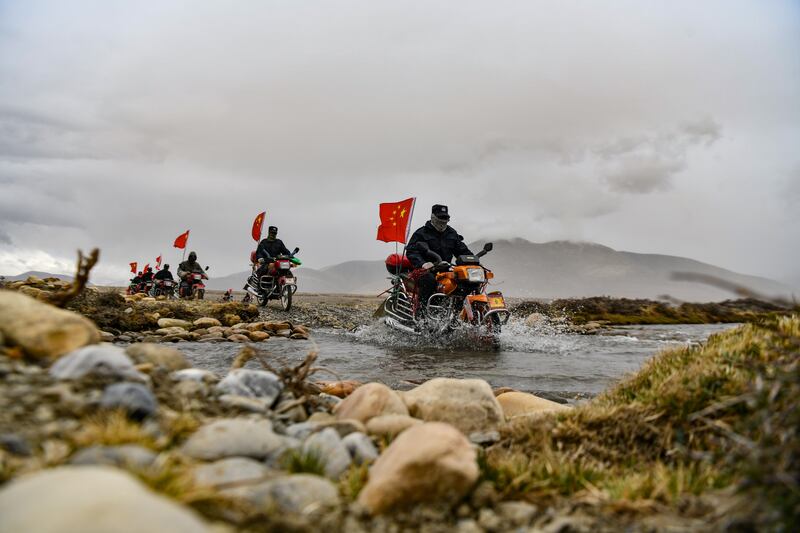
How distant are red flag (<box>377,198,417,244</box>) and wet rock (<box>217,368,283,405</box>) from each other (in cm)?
980

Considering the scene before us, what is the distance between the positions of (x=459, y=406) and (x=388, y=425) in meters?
0.76

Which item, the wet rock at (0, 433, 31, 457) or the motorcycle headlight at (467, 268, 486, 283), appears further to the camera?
the motorcycle headlight at (467, 268, 486, 283)

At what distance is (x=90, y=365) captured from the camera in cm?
244

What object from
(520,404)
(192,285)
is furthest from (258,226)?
(520,404)

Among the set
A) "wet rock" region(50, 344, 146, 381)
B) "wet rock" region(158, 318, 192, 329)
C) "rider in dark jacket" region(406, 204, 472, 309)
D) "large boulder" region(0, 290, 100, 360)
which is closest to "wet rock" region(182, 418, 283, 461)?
"wet rock" region(50, 344, 146, 381)

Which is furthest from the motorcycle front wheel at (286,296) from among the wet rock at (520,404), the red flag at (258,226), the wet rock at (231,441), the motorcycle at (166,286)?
the wet rock at (231,441)

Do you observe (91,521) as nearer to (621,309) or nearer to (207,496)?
(207,496)

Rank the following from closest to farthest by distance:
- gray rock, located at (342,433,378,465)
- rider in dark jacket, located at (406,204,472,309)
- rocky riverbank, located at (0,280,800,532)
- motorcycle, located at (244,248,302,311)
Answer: rocky riverbank, located at (0,280,800,532) → gray rock, located at (342,433,378,465) → rider in dark jacket, located at (406,204,472,309) → motorcycle, located at (244,248,302,311)

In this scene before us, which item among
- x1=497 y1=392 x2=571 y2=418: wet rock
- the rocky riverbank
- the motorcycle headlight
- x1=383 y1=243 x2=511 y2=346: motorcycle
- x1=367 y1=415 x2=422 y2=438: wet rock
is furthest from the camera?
the motorcycle headlight

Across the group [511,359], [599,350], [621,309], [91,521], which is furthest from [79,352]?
[621,309]

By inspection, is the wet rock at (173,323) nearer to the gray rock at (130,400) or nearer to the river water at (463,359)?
the river water at (463,359)

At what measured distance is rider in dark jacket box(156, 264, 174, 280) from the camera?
82.6 ft

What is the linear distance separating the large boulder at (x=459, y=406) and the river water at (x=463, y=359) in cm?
198

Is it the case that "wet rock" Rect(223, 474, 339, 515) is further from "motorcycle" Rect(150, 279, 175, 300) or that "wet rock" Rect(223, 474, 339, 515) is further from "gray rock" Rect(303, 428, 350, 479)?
"motorcycle" Rect(150, 279, 175, 300)
